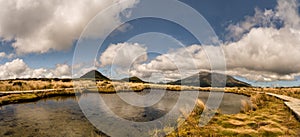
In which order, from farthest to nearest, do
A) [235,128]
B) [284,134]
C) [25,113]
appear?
[25,113]
[235,128]
[284,134]

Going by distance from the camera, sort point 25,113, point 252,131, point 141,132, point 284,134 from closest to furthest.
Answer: point 284,134 < point 252,131 < point 141,132 < point 25,113

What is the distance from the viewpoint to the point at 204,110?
15.1 meters

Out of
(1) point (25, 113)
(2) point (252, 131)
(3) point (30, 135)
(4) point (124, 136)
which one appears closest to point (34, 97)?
(1) point (25, 113)

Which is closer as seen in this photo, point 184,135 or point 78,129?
point 184,135

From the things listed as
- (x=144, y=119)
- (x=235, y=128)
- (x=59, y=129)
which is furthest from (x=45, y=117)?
(x=235, y=128)

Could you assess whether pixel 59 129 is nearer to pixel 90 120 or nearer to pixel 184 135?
pixel 90 120

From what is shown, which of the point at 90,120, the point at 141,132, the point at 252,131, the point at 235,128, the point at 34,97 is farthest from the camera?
the point at 34,97

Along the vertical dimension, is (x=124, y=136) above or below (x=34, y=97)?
below

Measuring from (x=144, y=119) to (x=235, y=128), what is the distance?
6342 mm

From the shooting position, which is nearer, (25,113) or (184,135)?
(184,135)

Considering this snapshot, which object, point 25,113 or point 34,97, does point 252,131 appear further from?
point 34,97

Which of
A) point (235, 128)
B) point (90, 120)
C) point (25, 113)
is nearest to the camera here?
point (235, 128)

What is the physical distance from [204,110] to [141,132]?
5.47 meters

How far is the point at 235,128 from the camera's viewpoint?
10.5 meters
